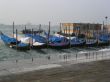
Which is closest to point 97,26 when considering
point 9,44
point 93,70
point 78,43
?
point 78,43

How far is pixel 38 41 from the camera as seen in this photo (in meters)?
57.4

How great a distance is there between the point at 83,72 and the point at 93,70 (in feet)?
3.08

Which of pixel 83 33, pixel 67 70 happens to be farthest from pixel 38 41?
pixel 67 70

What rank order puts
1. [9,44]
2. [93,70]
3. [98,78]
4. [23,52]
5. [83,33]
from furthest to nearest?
[83,33] → [9,44] → [23,52] → [93,70] → [98,78]

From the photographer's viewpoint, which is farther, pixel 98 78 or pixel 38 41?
pixel 38 41

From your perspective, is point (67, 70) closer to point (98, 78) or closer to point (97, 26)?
point (98, 78)

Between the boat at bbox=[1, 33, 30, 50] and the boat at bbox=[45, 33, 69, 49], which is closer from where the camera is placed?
the boat at bbox=[1, 33, 30, 50]

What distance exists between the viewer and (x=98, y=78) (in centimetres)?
1295

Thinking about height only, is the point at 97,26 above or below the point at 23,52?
above

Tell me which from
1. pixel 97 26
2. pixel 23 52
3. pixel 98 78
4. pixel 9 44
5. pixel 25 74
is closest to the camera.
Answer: pixel 98 78

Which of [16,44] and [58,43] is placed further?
[58,43]

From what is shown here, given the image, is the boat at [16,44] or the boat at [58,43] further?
the boat at [58,43]

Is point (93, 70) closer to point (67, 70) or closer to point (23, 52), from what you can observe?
point (67, 70)

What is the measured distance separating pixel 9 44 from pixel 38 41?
22.7ft
